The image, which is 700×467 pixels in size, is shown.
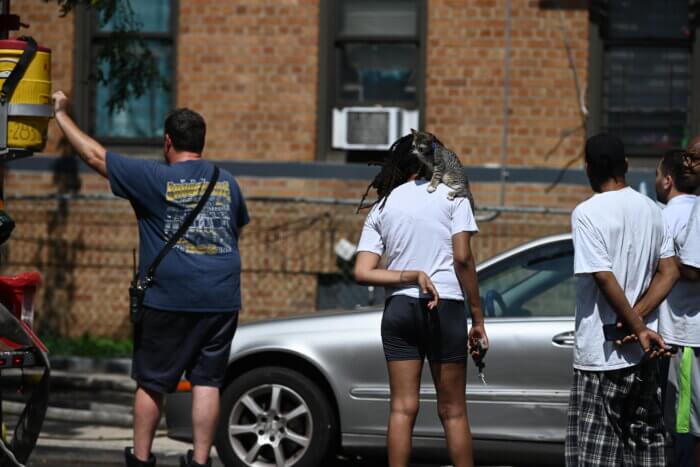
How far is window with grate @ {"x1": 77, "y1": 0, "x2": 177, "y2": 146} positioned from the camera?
12.7 meters

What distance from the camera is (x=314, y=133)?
12.3 metres

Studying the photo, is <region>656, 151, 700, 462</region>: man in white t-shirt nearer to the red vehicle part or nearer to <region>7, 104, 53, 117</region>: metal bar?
the red vehicle part

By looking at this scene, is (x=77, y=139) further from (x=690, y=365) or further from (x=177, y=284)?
(x=690, y=365)

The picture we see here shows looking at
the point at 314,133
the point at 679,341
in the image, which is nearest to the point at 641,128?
the point at 314,133

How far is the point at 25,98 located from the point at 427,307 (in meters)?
2.19

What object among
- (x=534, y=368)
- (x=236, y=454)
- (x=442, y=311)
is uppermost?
(x=442, y=311)

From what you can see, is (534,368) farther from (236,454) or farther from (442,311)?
(236,454)

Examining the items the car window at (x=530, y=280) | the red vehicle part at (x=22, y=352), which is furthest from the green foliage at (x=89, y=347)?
the red vehicle part at (x=22, y=352)

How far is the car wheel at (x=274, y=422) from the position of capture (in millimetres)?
7465

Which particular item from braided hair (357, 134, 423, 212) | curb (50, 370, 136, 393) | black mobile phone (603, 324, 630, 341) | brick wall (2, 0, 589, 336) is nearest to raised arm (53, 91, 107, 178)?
braided hair (357, 134, 423, 212)

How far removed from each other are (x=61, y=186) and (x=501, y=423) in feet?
22.4

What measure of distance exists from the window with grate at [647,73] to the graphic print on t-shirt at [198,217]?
6.53m

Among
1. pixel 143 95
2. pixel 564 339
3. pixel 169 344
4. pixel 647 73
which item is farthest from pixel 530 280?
pixel 143 95

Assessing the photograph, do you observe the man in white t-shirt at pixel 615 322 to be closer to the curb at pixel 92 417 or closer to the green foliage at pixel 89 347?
the curb at pixel 92 417
